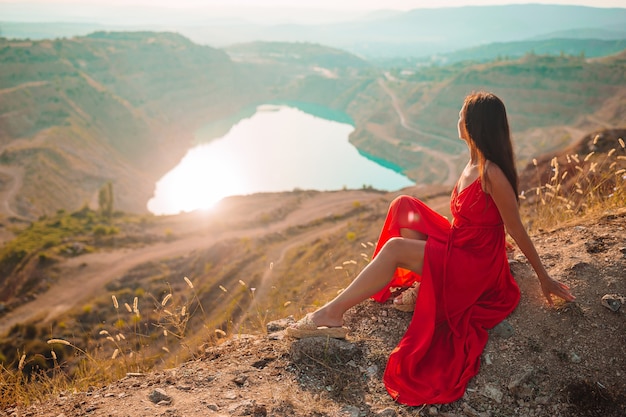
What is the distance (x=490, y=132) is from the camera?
3543mm

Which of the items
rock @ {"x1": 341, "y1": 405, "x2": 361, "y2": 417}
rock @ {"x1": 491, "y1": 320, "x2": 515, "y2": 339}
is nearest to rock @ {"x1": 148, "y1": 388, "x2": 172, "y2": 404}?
rock @ {"x1": 341, "y1": 405, "x2": 361, "y2": 417}

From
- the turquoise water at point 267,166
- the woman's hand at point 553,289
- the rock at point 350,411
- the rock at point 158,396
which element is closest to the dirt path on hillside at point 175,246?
the rock at point 158,396

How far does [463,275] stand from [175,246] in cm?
2540

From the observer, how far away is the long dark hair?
352 cm

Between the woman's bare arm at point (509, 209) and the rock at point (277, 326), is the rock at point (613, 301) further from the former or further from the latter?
the rock at point (277, 326)

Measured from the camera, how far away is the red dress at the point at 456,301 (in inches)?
133

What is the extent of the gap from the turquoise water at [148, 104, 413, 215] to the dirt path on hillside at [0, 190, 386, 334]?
800 inches

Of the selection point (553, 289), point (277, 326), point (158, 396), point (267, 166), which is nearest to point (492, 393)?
point (553, 289)

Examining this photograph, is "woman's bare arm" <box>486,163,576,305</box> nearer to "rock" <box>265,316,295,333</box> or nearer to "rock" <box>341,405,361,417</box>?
"rock" <box>341,405,361,417</box>

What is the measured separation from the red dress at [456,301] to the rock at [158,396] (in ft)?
5.34

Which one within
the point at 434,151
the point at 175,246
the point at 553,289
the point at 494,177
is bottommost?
the point at 175,246

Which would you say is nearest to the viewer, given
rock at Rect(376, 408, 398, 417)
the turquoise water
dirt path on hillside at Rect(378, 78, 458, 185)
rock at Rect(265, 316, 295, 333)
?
rock at Rect(376, 408, 398, 417)

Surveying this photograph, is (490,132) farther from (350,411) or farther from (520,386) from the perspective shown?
(350,411)

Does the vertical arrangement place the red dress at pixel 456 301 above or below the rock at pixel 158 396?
above
